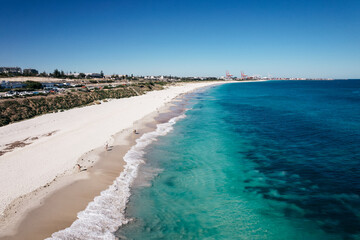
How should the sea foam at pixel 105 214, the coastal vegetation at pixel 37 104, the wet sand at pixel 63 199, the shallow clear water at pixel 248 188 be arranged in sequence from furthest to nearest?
the coastal vegetation at pixel 37 104, the shallow clear water at pixel 248 188, the wet sand at pixel 63 199, the sea foam at pixel 105 214

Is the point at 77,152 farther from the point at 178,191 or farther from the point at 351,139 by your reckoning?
the point at 351,139

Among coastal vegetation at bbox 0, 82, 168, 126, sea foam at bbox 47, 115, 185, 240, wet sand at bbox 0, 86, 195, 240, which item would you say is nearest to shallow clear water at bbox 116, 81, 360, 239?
sea foam at bbox 47, 115, 185, 240

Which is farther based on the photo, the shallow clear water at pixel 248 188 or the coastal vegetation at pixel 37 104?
the coastal vegetation at pixel 37 104

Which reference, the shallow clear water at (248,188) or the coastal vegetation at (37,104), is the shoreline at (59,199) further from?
the coastal vegetation at (37,104)

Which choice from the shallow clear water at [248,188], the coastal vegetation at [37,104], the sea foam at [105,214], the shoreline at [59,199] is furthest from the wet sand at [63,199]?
the coastal vegetation at [37,104]

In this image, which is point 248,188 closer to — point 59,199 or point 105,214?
point 105,214

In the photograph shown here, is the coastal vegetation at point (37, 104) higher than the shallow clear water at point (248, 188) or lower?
higher
